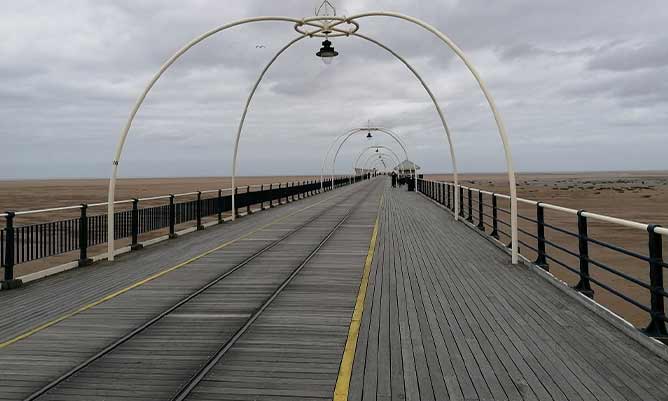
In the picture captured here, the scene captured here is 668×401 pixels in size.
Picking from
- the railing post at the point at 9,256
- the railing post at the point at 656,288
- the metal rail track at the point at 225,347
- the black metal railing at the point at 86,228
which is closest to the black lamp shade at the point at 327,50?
the black metal railing at the point at 86,228

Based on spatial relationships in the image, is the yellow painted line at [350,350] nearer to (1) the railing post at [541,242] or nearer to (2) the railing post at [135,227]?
(1) the railing post at [541,242]

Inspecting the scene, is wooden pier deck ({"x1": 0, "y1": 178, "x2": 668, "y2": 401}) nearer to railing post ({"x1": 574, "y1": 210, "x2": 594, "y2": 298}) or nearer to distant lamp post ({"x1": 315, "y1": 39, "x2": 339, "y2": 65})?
railing post ({"x1": 574, "y1": 210, "x2": 594, "y2": 298})

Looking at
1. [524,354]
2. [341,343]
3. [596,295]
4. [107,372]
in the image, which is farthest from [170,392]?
[596,295]

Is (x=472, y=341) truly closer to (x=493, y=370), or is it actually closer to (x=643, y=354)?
(x=493, y=370)

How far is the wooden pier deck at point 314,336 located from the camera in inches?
161

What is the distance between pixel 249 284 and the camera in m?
7.78

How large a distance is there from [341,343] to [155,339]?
210 centimetres

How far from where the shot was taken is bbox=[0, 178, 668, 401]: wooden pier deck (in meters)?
4.09

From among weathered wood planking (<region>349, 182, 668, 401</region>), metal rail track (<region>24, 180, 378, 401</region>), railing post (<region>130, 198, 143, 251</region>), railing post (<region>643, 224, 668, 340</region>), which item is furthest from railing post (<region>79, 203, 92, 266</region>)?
railing post (<region>643, 224, 668, 340</region>)

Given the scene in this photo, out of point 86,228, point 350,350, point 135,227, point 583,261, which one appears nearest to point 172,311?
point 350,350

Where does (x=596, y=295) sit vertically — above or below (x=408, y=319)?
below

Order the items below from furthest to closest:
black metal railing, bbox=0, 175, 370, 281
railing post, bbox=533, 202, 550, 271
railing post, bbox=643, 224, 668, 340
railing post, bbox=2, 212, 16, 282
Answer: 1. railing post, bbox=533, 202, 550, 271
2. black metal railing, bbox=0, 175, 370, 281
3. railing post, bbox=2, 212, 16, 282
4. railing post, bbox=643, 224, 668, 340

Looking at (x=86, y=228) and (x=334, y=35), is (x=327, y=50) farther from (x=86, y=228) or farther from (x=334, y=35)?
(x=86, y=228)

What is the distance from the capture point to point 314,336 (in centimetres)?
528
